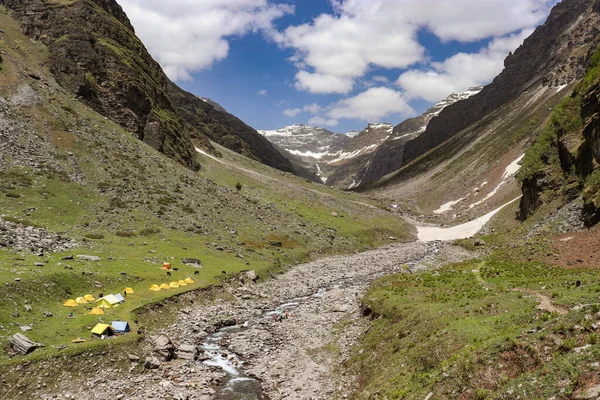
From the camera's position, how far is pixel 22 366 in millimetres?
26938

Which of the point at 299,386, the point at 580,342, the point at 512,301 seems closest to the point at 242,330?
the point at 299,386

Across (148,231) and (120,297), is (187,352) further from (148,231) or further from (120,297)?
(148,231)

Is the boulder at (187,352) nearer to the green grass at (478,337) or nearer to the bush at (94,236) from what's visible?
the green grass at (478,337)

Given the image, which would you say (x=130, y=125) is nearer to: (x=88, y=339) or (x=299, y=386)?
(x=88, y=339)

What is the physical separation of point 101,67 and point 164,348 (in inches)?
4292

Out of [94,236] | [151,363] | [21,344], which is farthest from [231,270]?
[21,344]

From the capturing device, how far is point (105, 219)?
64.8m

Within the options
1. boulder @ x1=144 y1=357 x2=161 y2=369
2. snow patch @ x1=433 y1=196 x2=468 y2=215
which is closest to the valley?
boulder @ x1=144 y1=357 x2=161 y2=369

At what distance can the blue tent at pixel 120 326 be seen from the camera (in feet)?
Result: 113

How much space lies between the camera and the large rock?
32.9 metres

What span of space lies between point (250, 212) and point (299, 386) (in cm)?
6920

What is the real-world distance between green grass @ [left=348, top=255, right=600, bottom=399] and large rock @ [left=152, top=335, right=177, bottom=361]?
15.9 metres

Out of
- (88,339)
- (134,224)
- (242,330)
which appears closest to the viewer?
(88,339)

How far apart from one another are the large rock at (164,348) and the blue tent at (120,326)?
2865mm
